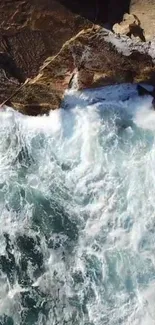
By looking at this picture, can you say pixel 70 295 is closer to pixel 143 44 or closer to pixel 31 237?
pixel 31 237

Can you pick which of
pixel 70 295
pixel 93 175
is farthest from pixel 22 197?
pixel 70 295

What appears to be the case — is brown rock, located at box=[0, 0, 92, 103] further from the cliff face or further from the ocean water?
the ocean water

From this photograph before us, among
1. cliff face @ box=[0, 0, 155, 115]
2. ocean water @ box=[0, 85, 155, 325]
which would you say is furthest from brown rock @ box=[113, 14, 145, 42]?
ocean water @ box=[0, 85, 155, 325]

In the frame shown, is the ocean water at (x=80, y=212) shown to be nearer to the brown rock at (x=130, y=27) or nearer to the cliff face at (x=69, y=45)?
the cliff face at (x=69, y=45)

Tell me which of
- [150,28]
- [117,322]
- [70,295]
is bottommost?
[117,322]

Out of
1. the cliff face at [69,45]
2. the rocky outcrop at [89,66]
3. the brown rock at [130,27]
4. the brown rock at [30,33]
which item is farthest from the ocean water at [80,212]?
the brown rock at [130,27]

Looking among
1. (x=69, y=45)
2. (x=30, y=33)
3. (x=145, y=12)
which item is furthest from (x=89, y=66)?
(x=145, y=12)
